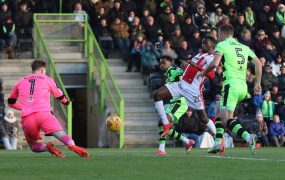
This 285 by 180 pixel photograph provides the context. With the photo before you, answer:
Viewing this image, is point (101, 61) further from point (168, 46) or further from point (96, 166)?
point (96, 166)

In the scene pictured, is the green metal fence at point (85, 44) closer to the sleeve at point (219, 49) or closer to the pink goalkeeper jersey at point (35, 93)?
the sleeve at point (219, 49)

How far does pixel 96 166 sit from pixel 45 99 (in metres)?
2.99

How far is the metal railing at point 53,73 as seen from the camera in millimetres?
30375

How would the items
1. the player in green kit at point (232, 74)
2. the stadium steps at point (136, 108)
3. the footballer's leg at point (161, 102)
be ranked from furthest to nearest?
1. the stadium steps at point (136, 108)
2. the footballer's leg at point (161, 102)
3. the player in green kit at point (232, 74)

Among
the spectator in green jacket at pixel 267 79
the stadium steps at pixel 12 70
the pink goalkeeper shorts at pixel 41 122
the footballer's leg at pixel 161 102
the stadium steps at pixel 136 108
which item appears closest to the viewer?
the pink goalkeeper shorts at pixel 41 122

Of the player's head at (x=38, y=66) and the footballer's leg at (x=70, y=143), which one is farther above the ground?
the player's head at (x=38, y=66)

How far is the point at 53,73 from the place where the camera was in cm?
3127

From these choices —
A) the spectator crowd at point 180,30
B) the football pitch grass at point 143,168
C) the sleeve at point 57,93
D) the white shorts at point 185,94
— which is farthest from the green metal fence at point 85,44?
the football pitch grass at point 143,168

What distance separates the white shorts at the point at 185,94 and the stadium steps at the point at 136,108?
9799 millimetres

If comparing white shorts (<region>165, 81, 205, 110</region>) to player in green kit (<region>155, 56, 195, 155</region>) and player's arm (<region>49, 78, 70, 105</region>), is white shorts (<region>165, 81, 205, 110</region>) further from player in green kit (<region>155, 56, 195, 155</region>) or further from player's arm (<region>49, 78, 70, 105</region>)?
player's arm (<region>49, 78, 70, 105</region>)

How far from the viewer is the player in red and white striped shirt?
2033 cm

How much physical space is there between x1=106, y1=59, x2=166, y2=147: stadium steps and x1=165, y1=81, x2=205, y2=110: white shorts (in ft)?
32.1

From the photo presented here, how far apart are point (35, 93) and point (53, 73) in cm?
1353

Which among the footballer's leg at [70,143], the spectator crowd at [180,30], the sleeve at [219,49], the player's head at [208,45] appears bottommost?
the footballer's leg at [70,143]
